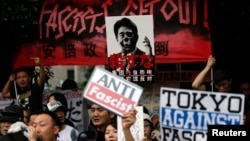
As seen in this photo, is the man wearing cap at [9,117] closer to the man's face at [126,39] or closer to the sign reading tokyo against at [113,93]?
the sign reading tokyo against at [113,93]

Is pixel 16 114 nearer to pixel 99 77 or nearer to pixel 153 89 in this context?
pixel 99 77

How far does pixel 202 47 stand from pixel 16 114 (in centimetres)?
237

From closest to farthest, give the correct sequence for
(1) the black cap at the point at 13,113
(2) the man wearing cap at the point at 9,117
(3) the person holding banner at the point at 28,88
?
(2) the man wearing cap at the point at 9,117, (1) the black cap at the point at 13,113, (3) the person holding banner at the point at 28,88

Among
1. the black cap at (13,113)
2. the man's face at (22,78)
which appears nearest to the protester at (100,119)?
the black cap at (13,113)

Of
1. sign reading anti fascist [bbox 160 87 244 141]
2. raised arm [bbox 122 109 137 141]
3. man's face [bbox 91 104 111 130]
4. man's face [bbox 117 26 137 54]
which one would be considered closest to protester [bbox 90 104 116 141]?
man's face [bbox 91 104 111 130]

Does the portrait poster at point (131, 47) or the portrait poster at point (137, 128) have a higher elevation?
the portrait poster at point (131, 47)

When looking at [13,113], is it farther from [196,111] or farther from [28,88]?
[196,111]

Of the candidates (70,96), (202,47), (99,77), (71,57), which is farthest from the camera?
(70,96)

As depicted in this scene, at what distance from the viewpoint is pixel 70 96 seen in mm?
8766

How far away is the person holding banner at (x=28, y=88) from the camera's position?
7.23 meters

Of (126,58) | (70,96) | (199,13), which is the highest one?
(199,13)

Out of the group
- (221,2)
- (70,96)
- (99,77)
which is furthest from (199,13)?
(99,77)

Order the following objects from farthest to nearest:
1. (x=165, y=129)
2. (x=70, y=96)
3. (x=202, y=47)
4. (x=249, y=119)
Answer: (x=70, y=96), (x=202, y=47), (x=249, y=119), (x=165, y=129)

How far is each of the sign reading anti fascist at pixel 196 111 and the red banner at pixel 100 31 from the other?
234cm
